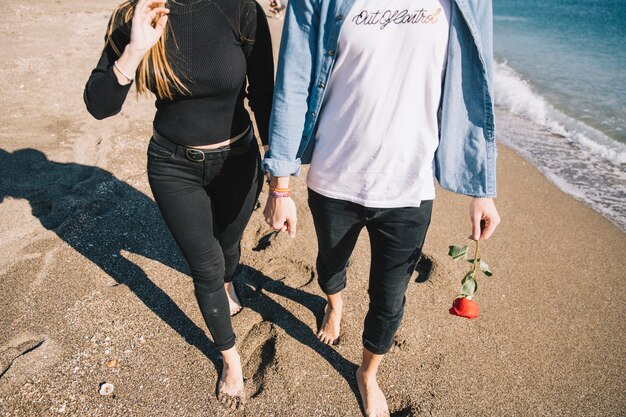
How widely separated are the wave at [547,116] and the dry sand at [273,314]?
206cm

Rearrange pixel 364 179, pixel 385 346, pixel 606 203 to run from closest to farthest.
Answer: pixel 364 179
pixel 385 346
pixel 606 203

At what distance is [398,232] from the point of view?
5.83ft

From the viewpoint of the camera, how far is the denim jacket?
1.47 meters

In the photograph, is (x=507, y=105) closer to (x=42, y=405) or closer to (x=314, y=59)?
(x=314, y=59)

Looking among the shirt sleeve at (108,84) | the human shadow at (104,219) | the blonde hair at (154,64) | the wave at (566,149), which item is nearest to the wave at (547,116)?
the wave at (566,149)

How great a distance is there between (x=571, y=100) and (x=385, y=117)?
7.77m

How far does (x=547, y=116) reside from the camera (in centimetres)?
703

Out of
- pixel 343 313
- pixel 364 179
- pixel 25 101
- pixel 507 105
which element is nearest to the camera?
pixel 364 179

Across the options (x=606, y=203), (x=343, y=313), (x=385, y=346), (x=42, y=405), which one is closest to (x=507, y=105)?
(x=606, y=203)

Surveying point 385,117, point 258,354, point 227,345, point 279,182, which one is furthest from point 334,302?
point 385,117

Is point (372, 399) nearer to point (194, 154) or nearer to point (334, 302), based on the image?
point (334, 302)

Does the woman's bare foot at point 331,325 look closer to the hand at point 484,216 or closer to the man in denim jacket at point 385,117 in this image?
the man in denim jacket at point 385,117

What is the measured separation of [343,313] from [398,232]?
1281mm

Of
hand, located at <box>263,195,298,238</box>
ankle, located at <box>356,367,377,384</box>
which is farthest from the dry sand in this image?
hand, located at <box>263,195,298,238</box>
